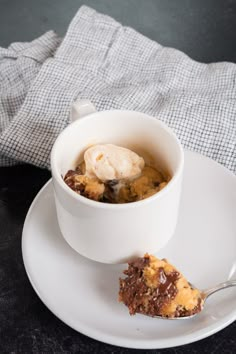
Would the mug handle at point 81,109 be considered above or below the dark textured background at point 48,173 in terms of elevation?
above

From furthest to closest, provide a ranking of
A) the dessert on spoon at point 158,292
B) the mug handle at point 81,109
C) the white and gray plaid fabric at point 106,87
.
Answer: the white and gray plaid fabric at point 106,87 < the mug handle at point 81,109 < the dessert on spoon at point 158,292

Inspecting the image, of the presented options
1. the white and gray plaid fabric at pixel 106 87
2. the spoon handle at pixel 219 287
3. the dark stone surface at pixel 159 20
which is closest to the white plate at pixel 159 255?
the spoon handle at pixel 219 287

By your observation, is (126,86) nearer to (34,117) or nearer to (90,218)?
(34,117)

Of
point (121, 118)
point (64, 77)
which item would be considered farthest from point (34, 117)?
point (121, 118)

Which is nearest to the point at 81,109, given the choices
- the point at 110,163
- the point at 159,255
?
the point at 110,163

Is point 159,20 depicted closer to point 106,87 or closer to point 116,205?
point 106,87

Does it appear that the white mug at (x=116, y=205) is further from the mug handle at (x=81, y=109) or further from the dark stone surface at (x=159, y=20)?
the dark stone surface at (x=159, y=20)
